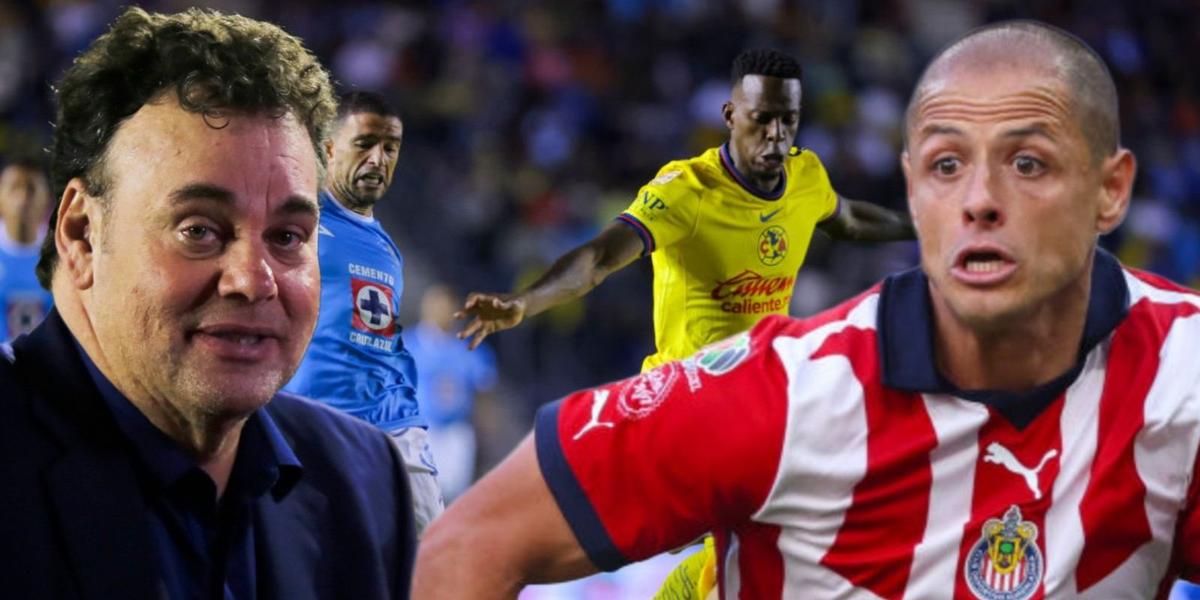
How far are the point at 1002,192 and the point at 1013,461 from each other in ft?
1.29

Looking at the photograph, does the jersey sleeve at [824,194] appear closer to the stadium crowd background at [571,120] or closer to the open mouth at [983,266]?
the open mouth at [983,266]

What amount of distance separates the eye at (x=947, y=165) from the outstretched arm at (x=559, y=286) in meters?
2.35

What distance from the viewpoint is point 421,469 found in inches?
214

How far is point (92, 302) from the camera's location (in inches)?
89.5

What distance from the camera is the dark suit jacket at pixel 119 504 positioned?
6.96 feet

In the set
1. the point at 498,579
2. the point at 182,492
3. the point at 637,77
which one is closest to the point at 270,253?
the point at 182,492

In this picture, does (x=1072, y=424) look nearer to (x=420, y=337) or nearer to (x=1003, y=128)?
(x=1003, y=128)

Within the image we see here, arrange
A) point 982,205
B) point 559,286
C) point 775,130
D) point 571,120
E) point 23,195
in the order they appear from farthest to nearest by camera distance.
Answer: point 571,120, point 23,195, point 775,130, point 559,286, point 982,205

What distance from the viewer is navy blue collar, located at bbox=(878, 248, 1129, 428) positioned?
8.34ft

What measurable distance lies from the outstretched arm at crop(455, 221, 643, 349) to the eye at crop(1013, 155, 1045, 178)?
2429 millimetres

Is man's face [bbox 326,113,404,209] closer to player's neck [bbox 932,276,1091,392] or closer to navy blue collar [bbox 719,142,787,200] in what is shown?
navy blue collar [bbox 719,142,787,200]

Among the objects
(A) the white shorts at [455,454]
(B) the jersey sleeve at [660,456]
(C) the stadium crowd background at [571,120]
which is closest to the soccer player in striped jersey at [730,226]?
(B) the jersey sleeve at [660,456]

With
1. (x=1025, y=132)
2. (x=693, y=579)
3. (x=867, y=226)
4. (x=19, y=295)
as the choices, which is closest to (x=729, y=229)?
(x=867, y=226)

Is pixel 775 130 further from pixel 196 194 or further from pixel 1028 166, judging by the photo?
pixel 196 194
